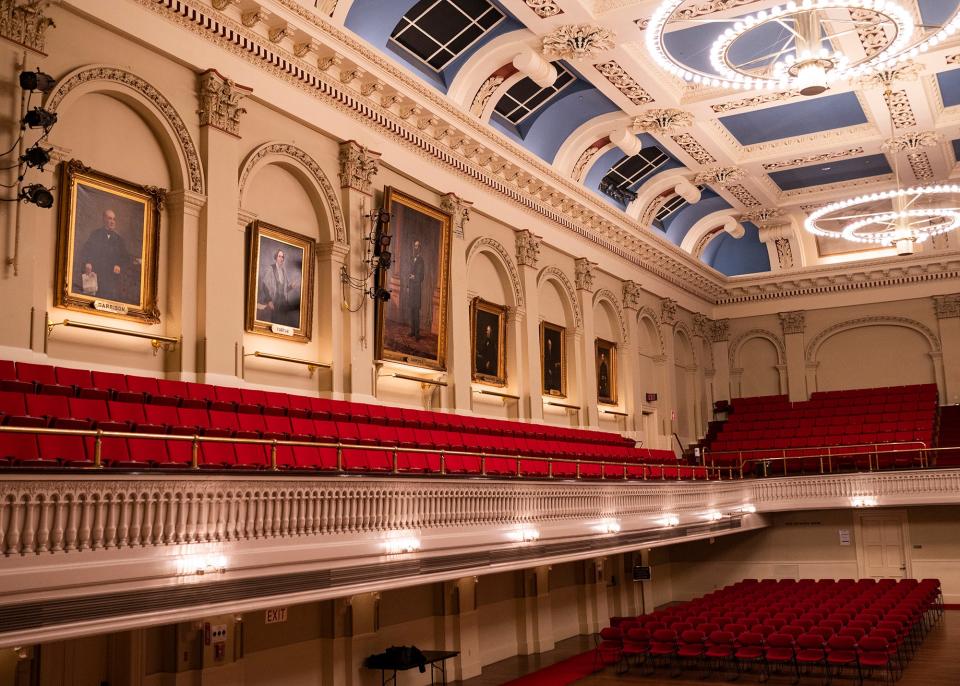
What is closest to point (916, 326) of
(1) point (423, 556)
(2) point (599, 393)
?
(2) point (599, 393)

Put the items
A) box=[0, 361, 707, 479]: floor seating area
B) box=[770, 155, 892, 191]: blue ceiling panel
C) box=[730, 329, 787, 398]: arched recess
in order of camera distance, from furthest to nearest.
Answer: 1. box=[730, 329, 787, 398]: arched recess
2. box=[770, 155, 892, 191]: blue ceiling panel
3. box=[0, 361, 707, 479]: floor seating area

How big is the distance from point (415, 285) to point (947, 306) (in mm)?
16474

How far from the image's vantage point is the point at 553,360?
17.9 metres

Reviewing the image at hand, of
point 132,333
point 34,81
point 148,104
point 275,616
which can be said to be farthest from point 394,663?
point 34,81

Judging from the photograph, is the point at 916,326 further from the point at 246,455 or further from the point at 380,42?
the point at 246,455

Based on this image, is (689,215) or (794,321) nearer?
(689,215)

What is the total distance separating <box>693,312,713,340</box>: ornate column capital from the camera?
83.2 ft

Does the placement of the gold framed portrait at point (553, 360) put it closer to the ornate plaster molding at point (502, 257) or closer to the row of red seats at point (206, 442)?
the ornate plaster molding at point (502, 257)

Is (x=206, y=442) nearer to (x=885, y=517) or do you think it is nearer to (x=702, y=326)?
(x=885, y=517)

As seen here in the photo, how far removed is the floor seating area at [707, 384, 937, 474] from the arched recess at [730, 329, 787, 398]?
74cm

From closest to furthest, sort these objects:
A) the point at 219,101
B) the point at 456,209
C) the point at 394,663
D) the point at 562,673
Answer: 1. the point at 219,101
2. the point at 394,663
3. the point at 562,673
4. the point at 456,209

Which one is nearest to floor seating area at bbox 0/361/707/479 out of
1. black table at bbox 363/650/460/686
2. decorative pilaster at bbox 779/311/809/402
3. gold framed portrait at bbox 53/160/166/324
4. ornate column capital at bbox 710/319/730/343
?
gold framed portrait at bbox 53/160/166/324

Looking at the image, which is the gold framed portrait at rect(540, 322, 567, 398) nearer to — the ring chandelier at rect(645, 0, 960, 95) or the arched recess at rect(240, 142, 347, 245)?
the arched recess at rect(240, 142, 347, 245)

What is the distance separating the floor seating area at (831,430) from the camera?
2005 centimetres
